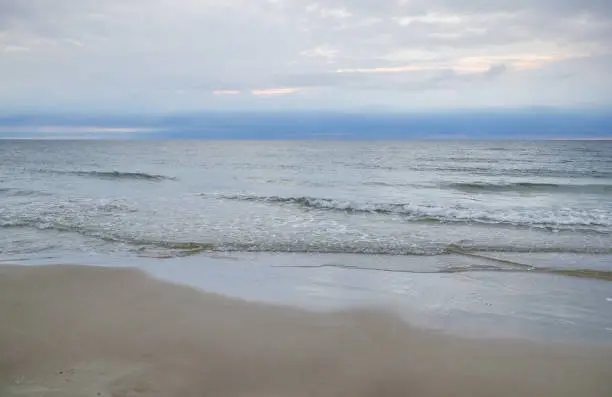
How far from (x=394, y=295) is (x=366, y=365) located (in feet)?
8.25

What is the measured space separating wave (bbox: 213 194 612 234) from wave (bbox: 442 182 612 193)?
6756 millimetres

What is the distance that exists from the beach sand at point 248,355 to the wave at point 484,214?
8.48 meters

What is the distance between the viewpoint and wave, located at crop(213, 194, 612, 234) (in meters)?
13.1

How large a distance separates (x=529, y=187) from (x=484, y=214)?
10602 mm

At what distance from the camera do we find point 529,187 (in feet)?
76.8

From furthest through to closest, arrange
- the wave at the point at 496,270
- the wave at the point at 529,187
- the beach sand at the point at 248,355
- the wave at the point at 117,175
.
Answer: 1. the wave at the point at 117,175
2. the wave at the point at 529,187
3. the wave at the point at 496,270
4. the beach sand at the point at 248,355

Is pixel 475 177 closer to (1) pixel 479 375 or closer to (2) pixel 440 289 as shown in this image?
(2) pixel 440 289

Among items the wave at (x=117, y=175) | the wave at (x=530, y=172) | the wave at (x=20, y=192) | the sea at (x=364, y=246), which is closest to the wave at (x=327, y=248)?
the sea at (x=364, y=246)

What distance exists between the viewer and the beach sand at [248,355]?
4125 millimetres

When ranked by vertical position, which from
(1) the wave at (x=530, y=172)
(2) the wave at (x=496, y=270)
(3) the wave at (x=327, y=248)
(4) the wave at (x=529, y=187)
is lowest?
(2) the wave at (x=496, y=270)

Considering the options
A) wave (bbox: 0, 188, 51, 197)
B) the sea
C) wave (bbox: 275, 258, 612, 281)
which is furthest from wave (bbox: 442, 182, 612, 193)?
wave (bbox: 0, 188, 51, 197)

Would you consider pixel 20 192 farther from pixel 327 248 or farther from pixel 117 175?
pixel 327 248

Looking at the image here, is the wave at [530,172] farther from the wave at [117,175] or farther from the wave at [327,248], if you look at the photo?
the wave at [327,248]

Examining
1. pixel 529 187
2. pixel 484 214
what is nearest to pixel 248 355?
pixel 484 214
